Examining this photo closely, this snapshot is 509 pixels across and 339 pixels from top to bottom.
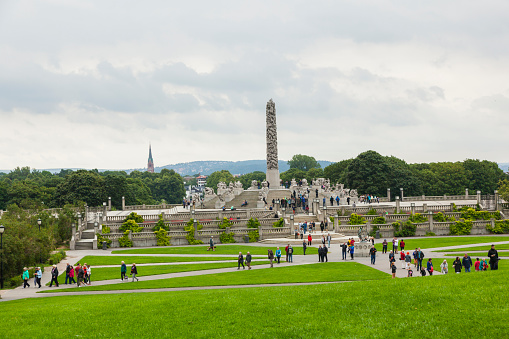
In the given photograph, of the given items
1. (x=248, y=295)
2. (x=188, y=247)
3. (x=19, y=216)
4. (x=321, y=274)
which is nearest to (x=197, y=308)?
(x=248, y=295)

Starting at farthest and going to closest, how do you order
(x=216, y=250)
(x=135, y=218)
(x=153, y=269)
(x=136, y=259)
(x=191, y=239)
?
(x=135, y=218) → (x=191, y=239) → (x=216, y=250) → (x=136, y=259) → (x=153, y=269)

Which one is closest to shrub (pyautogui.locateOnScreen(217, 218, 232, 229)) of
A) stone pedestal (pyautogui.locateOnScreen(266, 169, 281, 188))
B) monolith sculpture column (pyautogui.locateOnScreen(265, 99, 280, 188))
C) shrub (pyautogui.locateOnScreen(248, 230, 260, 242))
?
shrub (pyautogui.locateOnScreen(248, 230, 260, 242))

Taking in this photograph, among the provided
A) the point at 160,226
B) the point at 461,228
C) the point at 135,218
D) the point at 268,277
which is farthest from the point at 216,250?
the point at 461,228

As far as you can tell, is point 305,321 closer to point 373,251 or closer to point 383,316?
point 383,316

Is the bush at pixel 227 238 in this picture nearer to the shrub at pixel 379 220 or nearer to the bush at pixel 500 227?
the shrub at pixel 379 220

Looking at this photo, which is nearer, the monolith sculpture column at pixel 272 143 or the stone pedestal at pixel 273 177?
the monolith sculpture column at pixel 272 143

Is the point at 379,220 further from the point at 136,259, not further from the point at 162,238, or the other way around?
the point at 136,259

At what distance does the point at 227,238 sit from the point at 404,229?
19.3 m

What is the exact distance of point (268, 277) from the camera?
31359 millimetres

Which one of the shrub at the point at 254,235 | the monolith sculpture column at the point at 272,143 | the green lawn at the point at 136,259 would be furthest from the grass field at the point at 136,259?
the monolith sculpture column at the point at 272,143

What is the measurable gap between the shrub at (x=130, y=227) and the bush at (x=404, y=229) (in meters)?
28.2

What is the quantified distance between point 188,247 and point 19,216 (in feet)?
58.7

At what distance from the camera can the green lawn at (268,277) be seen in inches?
1176

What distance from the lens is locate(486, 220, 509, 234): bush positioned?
55.1m
